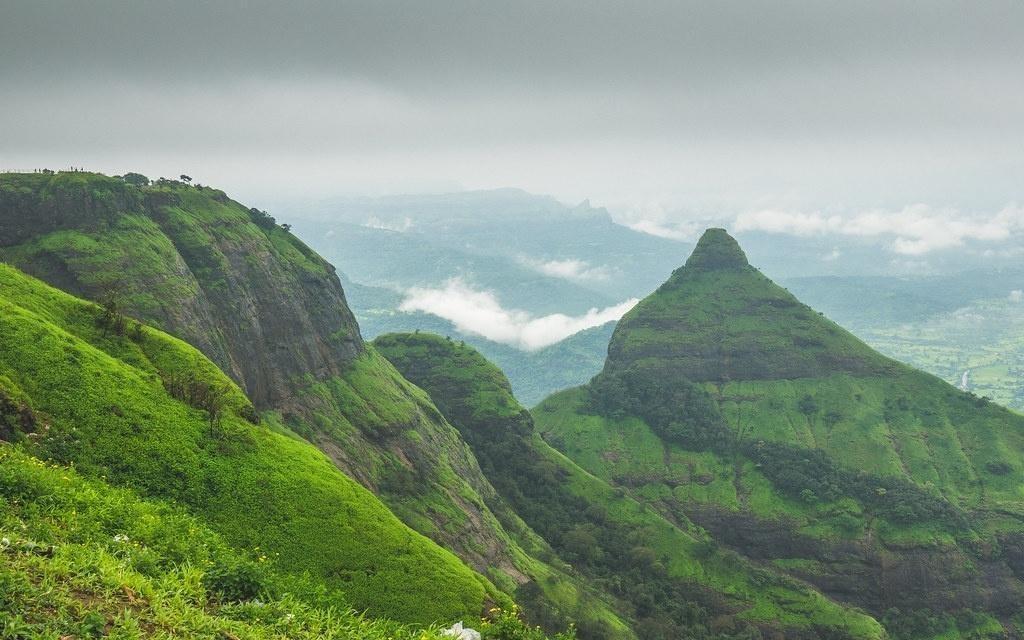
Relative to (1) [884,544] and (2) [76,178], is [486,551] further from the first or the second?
(1) [884,544]

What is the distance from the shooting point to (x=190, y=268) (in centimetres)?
11719

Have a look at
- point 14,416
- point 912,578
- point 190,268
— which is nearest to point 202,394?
point 14,416

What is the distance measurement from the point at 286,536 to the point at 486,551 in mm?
93677

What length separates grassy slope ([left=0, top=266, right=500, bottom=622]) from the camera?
3747cm

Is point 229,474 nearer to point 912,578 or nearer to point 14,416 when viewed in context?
point 14,416

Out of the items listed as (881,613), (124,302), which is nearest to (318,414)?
(124,302)

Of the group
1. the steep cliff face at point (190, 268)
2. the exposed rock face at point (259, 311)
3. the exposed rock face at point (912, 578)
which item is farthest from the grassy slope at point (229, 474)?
the exposed rock face at point (912, 578)

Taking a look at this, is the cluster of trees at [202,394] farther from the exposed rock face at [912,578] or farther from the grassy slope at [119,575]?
the exposed rock face at [912,578]

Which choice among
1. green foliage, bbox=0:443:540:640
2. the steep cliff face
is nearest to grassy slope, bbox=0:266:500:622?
green foliage, bbox=0:443:540:640

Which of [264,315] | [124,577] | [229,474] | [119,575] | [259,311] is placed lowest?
[229,474]

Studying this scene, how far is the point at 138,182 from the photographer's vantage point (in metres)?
146

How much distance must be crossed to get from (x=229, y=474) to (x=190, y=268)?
88.8 m

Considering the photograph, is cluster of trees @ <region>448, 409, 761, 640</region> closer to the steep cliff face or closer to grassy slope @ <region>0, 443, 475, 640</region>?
the steep cliff face

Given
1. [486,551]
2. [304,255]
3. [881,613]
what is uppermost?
[304,255]
